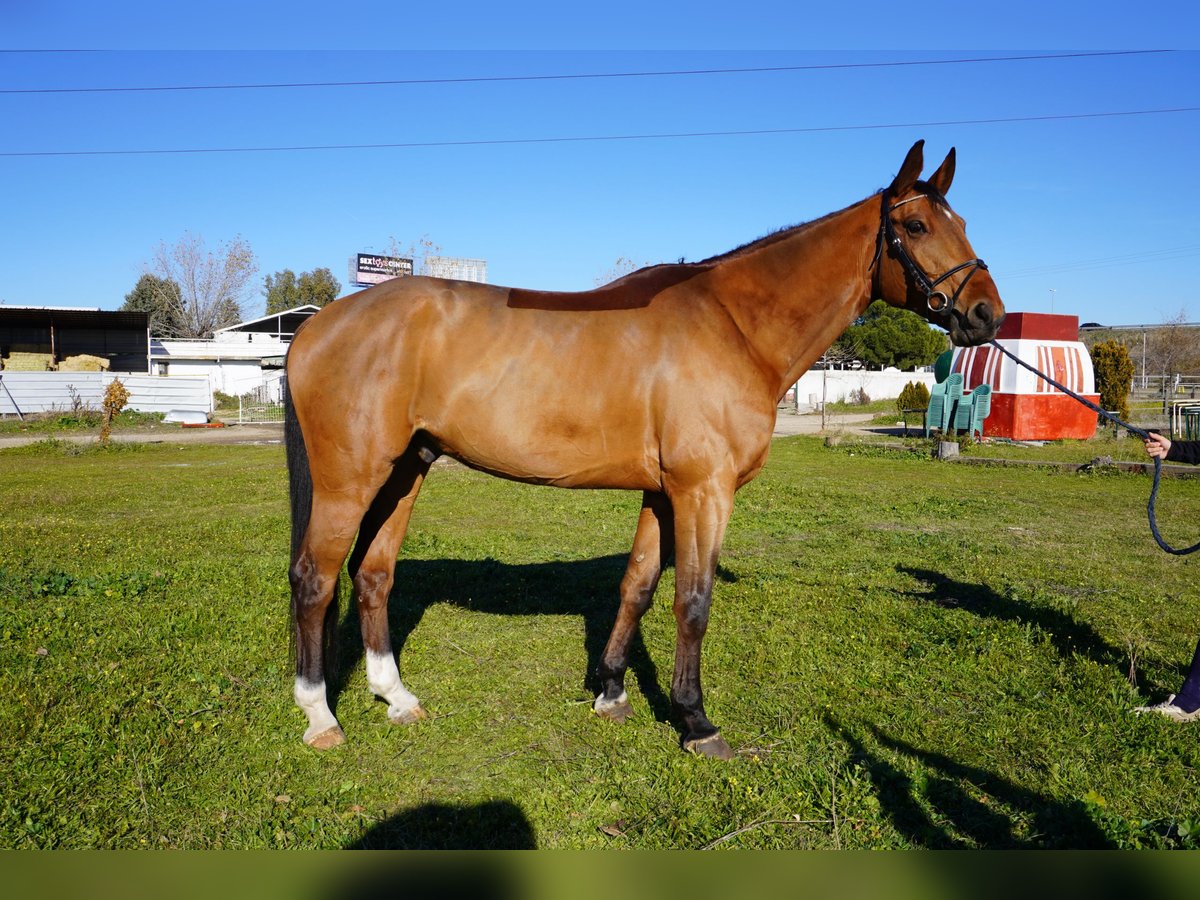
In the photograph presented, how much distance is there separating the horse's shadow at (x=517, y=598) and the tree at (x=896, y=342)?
5473cm

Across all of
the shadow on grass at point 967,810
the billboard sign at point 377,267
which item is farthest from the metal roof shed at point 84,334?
the shadow on grass at point 967,810

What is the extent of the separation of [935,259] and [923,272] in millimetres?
84

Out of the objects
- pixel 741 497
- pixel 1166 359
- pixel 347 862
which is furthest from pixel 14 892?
pixel 1166 359

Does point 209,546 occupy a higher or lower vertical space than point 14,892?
lower

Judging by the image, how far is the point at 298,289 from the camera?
3260 inches

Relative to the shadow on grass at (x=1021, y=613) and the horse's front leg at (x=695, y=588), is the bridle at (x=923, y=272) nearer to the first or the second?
the horse's front leg at (x=695, y=588)

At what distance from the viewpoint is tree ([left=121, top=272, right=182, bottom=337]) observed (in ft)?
200

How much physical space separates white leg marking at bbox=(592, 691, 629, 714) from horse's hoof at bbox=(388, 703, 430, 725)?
901 mm

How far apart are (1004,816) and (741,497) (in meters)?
8.81

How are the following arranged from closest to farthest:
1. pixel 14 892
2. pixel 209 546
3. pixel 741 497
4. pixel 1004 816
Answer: pixel 14 892
pixel 1004 816
pixel 209 546
pixel 741 497

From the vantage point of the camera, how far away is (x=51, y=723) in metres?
3.98

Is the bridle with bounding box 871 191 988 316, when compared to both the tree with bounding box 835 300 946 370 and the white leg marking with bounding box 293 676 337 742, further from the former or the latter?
the tree with bounding box 835 300 946 370

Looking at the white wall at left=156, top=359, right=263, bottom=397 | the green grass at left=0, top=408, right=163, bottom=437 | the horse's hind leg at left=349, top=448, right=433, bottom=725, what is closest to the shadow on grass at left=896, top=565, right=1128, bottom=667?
the horse's hind leg at left=349, top=448, right=433, bottom=725

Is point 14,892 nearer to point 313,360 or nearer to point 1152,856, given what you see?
point 1152,856
